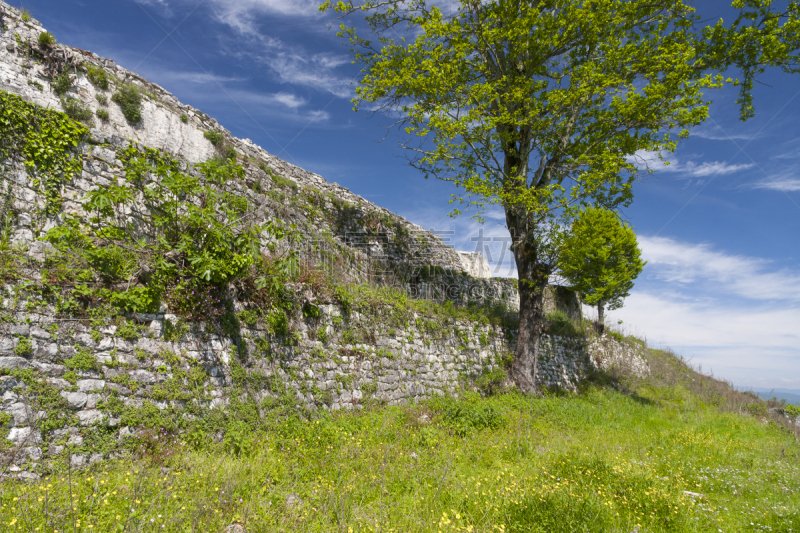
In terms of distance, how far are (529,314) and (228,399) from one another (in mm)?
8921

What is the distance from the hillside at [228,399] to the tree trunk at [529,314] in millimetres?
1437

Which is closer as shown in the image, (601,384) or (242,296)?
(242,296)

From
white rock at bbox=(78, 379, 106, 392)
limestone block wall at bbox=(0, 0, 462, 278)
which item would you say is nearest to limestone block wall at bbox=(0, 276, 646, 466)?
white rock at bbox=(78, 379, 106, 392)

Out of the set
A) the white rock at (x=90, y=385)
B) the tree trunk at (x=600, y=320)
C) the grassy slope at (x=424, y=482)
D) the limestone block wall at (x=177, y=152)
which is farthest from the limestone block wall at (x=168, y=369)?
the tree trunk at (x=600, y=320)

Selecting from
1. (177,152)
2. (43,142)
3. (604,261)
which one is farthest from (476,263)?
(43,142)

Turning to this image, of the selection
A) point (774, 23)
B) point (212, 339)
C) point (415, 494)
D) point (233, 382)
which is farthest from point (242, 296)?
point (774, 23)

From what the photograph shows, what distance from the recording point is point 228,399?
564cm

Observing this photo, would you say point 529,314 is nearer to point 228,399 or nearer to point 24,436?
point 228,399

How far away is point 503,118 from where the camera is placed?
972 cm

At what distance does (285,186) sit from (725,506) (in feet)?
41.3

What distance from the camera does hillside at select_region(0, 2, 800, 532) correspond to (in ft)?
12.8

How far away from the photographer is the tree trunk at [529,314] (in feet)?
36.7

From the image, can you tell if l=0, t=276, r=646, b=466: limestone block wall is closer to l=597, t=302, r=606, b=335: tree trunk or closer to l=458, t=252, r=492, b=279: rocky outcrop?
l=597, t=302, r=606, b=335: tree trunk

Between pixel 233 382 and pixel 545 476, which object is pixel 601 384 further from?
pixel 233 382
